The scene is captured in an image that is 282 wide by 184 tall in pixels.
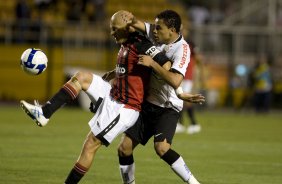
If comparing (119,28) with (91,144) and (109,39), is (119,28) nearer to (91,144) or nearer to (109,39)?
(91,144)

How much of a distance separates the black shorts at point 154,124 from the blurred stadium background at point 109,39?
57.0 feet

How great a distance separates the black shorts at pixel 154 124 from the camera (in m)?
8.47

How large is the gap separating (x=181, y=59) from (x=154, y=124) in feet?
2.75

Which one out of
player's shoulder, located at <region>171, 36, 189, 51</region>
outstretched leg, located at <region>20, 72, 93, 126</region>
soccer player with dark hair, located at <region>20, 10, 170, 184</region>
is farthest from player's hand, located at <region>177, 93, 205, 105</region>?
outstretched leg, located at <region>20, 72, 93, 126</region>

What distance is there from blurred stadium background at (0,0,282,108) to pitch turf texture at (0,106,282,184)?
18.9 ft

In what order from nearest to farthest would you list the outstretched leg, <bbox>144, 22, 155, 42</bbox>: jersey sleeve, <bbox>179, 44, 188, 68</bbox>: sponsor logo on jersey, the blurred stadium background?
the outstretched leg → <bbox>179, 44, 188, 68</bbox>: sponsor logo on jersey → <bbox>144, 22, 155, 42</bbox>: jersey sleeve → the blurred stadium background

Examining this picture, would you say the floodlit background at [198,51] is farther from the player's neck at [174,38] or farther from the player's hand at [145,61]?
the player's hand at [145,61]

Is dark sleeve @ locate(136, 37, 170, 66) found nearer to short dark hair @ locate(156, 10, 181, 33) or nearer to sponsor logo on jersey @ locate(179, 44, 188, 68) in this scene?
sponsor logo on jersey @ locate(179, 44, 188, 68)

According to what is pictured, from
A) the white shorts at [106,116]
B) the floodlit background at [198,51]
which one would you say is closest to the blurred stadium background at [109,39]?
the floodlit background at [198,51]

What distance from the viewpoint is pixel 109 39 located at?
1081 inches

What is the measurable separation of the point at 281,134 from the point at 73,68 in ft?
34.8

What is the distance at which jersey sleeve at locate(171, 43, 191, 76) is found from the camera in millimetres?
8305

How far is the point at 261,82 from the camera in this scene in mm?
27000

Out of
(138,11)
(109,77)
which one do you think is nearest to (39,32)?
(138,11)
